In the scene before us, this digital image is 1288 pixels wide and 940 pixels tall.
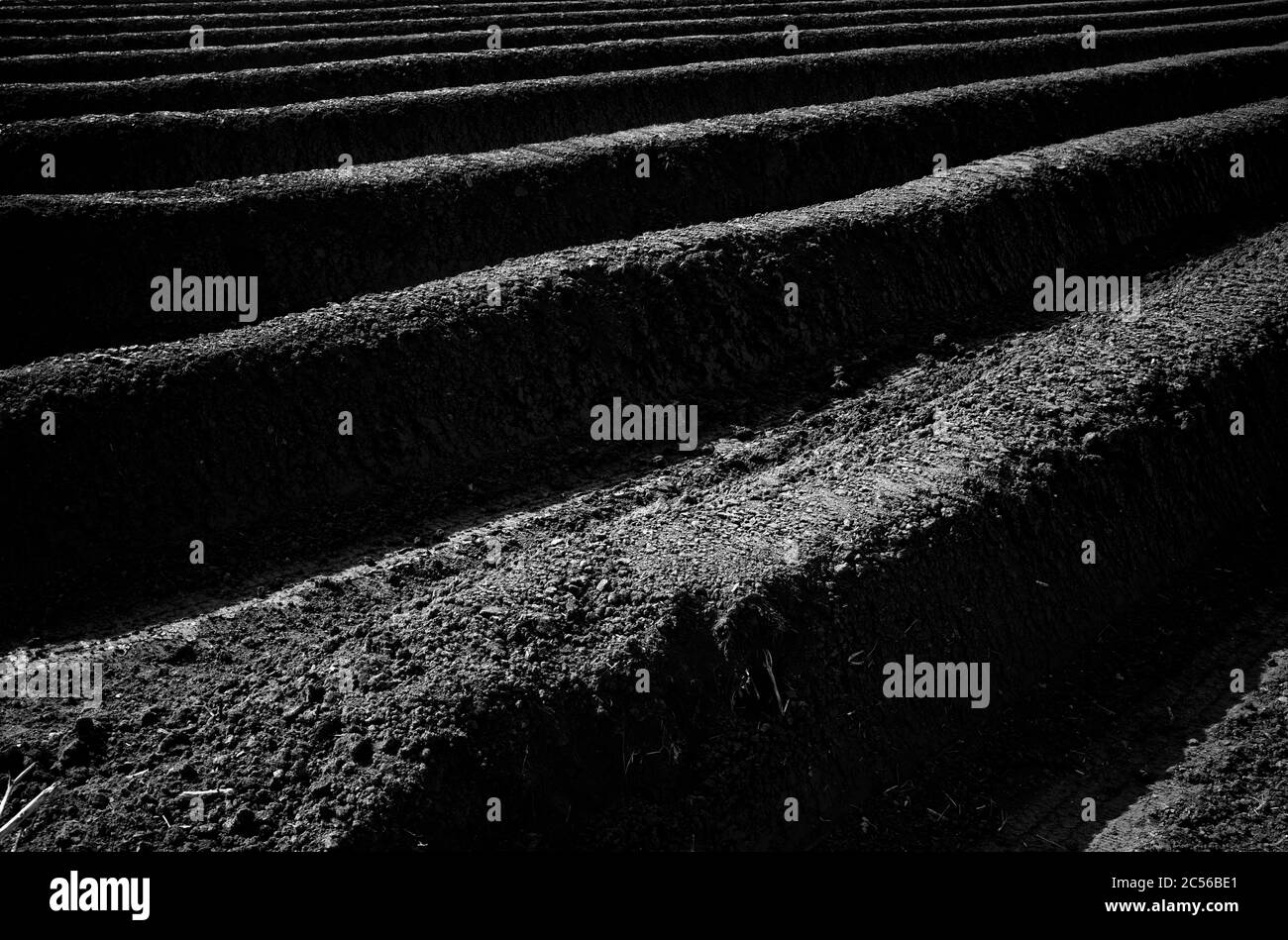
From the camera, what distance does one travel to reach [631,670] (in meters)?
5.48

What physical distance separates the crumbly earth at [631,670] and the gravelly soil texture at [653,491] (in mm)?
28

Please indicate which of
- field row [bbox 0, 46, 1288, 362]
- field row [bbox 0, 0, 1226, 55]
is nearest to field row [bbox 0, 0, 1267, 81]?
field row [bbox 0, 0, 1226, 55]

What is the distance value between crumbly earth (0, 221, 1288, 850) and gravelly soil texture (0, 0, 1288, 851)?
0.09 feet

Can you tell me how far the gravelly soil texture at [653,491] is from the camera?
5320mm

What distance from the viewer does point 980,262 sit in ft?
33.9

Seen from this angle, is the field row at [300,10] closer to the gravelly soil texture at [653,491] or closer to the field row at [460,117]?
the field row at [460,117]

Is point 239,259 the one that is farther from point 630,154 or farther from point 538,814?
point 538,814

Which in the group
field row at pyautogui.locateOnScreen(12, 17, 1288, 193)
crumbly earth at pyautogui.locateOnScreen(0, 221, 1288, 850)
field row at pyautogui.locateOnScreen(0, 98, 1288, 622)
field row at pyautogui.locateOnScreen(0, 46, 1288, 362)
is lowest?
crumbly earth at pyautogui.locateOnScreen(0, 221, 1288, 850)

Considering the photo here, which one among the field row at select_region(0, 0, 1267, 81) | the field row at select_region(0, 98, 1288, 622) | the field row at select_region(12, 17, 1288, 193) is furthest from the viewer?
the field row at select_region(0, 0, 1267, 81)

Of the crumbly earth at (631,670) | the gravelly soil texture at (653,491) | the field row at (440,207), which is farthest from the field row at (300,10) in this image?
the crumbly earth at (631,670)

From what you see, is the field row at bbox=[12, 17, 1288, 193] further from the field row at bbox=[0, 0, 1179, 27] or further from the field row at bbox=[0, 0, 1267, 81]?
the field row at bbox=[0, 0, 1179, 27]

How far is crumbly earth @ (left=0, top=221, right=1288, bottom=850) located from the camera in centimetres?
506
